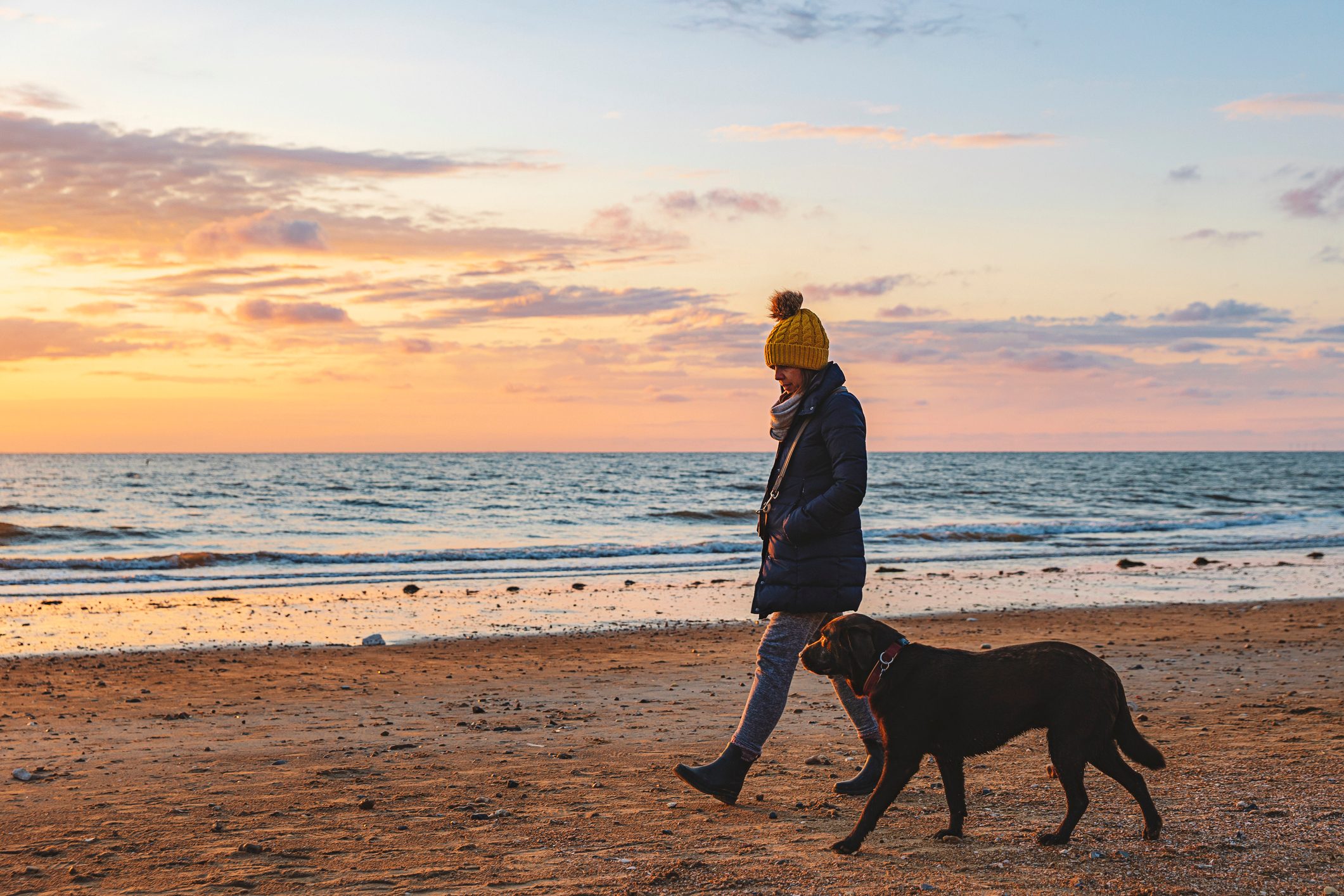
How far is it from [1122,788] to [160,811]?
4624 millimetres

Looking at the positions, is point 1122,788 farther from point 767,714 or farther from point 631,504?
point 631,504

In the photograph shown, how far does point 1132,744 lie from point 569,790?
106 inches

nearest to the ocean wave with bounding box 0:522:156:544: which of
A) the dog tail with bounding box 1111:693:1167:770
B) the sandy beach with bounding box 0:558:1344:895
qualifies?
the sandy beach with bounding box 0:558:1344:895

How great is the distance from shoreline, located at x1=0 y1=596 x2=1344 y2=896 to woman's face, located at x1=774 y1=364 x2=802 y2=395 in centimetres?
198

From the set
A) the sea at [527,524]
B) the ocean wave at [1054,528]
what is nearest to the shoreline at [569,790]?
the sea at [527,524]

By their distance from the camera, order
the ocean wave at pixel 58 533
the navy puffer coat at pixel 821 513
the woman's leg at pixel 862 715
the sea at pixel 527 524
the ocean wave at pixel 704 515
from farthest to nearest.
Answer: the ocean wave at pixel 704 515, the ocean wave at pixel 58 533, the sea at pixel 527 524, the woman's leg at pixel 862 715, the navy puffer coat at pixel 821 513

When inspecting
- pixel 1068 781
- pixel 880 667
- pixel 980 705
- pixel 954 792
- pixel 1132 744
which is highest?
pixel 880 667

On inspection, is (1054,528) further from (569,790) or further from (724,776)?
(724,776)

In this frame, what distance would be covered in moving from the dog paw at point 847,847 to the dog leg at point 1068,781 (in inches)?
30.4

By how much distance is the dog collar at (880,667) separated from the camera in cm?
435

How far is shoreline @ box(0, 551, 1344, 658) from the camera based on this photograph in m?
12.0

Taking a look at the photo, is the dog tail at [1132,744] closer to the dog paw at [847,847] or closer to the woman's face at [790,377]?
the dog paw at [847,847]

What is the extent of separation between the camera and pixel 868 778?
523 cm

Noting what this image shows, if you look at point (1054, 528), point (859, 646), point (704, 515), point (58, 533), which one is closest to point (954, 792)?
point (859, 646)
